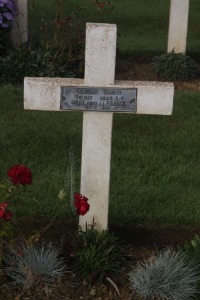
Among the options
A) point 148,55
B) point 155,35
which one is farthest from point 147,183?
point 155,35

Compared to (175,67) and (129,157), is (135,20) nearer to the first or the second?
(175,67)

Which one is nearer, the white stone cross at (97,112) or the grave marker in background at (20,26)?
the white stone cross at (97,112)

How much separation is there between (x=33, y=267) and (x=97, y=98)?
93cm

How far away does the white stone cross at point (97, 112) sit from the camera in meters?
3.88

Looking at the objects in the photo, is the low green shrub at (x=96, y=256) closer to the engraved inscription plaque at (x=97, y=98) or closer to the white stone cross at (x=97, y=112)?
the white stone cross at (x=97, y=112)

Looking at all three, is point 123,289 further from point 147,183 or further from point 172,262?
point 147,183

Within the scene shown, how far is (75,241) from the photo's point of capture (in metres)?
4.10

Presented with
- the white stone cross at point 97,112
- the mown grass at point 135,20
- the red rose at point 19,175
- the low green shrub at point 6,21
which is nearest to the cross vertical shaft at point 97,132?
the white stone cross at point 97,112

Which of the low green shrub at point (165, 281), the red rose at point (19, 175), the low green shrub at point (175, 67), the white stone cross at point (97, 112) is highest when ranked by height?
the low green shrub at point (175, 67)

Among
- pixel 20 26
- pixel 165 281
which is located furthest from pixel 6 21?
pixel 165 281

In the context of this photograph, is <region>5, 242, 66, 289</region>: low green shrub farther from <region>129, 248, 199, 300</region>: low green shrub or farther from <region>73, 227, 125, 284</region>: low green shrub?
<region>129, 248, 199, 300</region>: low green shrub

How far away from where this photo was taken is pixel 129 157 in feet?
19.6

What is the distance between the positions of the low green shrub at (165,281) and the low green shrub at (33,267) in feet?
Result: 1.37

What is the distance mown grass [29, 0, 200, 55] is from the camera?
11.2 metres
